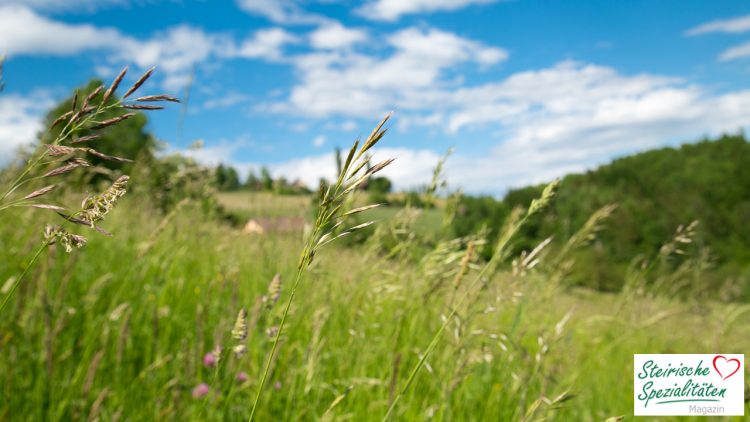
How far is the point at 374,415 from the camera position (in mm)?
1851

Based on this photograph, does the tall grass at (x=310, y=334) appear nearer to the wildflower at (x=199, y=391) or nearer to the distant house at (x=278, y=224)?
the wildflower at (x=199, y=391)

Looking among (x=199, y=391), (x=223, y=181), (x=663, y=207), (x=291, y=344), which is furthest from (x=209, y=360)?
(x=663, y=207)

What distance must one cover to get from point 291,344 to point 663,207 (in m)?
29.9

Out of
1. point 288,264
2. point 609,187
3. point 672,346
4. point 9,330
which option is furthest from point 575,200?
point 9,330

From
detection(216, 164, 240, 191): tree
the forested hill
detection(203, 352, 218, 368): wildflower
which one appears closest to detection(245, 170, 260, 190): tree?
detection(216, 164, 240, 191): tree

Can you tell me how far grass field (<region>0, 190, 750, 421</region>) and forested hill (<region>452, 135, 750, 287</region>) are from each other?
2067 centimetres

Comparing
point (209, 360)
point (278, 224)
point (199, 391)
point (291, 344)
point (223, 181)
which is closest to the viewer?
point (199, 391)

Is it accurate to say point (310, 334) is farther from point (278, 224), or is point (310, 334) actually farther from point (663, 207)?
point (663, 207)

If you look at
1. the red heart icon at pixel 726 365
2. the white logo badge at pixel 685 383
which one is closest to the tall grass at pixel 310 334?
the white logo badge at pixel 685 383

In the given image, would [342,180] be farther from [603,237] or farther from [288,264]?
[603,237]

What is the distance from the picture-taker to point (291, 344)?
2.38m

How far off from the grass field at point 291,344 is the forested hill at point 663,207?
2067cm

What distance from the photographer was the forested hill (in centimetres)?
2494

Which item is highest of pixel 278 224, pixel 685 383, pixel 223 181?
pixel 223 181
